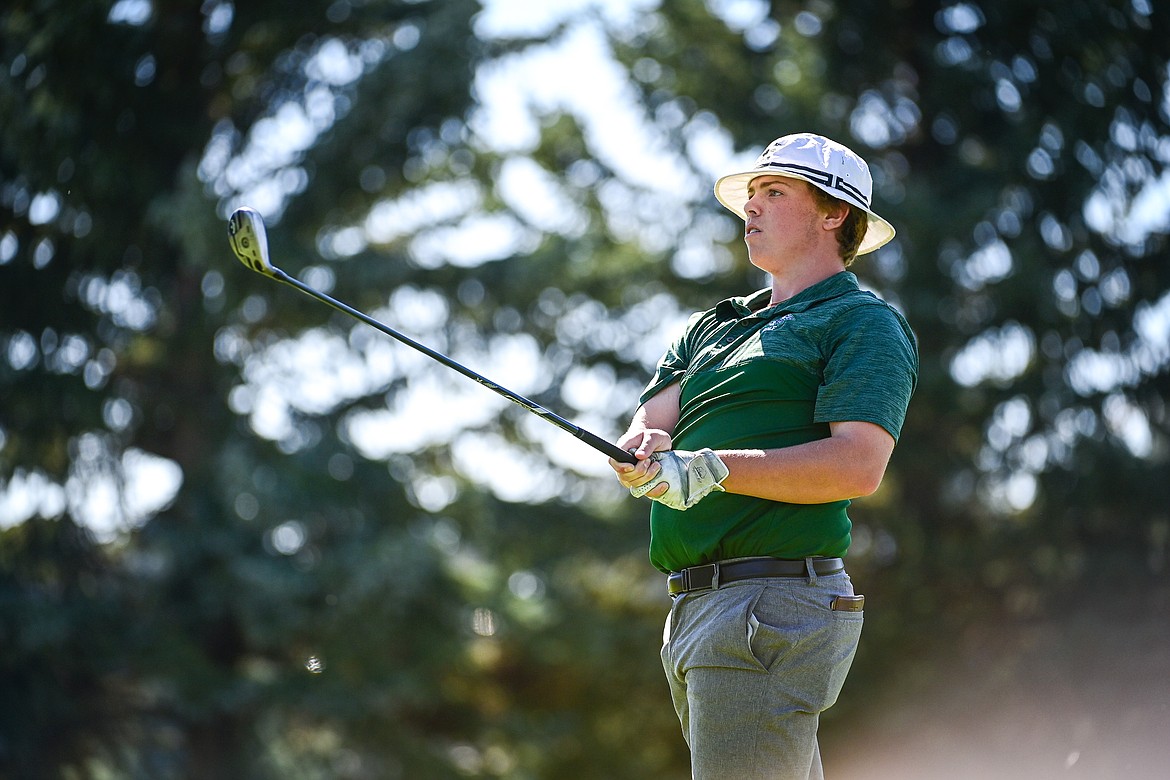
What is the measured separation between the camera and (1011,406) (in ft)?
41.1

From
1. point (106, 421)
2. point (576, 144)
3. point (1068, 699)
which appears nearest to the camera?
point (1068, 699)

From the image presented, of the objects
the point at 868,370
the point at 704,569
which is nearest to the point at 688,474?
the point at 704,569

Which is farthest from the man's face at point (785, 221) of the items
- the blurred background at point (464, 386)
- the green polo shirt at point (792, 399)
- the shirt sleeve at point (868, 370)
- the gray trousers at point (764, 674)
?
the blurred background at point (464, 386)

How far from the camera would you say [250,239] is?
333cm

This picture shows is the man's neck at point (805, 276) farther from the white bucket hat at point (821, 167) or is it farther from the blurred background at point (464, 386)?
the blurred background at point (464, 386)

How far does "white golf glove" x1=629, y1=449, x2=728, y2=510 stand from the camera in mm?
→ 2607

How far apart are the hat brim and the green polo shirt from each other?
0.64ft

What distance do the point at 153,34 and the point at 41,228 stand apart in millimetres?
2221

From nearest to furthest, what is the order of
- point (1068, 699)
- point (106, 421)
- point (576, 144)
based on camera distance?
point (1068, 699) → point (106, 421) → point (576, 144)

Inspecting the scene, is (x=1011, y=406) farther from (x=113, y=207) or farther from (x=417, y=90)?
(x=113, y=207)

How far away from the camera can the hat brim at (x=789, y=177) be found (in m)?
2.94

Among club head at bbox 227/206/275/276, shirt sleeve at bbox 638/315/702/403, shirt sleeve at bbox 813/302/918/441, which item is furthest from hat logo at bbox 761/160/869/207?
club head at bbox 227/206/275/276

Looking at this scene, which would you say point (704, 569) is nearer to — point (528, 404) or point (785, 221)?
point (528, 404)

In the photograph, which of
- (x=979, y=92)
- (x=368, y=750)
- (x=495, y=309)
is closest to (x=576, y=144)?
(x=495, y=309)
